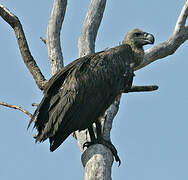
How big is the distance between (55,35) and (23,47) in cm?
69

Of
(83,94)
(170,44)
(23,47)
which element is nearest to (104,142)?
(83,94)

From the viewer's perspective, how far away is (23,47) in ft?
27.6

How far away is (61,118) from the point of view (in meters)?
7.08

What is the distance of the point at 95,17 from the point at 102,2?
13.5 inches

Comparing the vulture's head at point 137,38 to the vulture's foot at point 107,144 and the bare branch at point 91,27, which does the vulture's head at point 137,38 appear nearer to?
the bare branch at point 91,27

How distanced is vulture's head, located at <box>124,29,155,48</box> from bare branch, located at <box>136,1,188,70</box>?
34.7 inches

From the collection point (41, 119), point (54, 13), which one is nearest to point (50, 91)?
point (41, 119)

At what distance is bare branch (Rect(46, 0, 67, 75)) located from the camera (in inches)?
336

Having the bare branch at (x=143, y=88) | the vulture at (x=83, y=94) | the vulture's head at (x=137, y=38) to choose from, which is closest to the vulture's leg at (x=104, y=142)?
the vulture at (x=83, y=94)

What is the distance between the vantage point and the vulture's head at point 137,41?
8742mm

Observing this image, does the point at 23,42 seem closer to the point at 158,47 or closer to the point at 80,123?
the point at 80,123

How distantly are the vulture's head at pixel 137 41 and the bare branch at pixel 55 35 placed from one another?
1173mm

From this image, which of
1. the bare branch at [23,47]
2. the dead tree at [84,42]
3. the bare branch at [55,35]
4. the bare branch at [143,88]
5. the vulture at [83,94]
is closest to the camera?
the vulture at [83,94]

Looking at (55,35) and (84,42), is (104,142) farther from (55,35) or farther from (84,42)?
(55,35)
